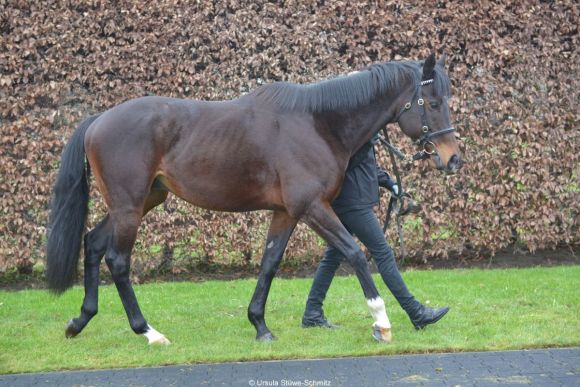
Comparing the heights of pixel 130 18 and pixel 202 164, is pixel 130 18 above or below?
above

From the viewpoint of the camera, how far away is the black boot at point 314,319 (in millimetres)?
5883

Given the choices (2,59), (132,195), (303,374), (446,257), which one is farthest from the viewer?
(446,257)

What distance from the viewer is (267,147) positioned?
5383mm

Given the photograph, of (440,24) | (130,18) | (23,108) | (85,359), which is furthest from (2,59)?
(440,24)

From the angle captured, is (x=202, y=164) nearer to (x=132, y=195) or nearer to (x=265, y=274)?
(x=132, y=195)

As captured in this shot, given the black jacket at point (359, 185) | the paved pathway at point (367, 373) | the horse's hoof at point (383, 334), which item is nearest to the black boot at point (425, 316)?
the horse's hoof at point (383, 334)

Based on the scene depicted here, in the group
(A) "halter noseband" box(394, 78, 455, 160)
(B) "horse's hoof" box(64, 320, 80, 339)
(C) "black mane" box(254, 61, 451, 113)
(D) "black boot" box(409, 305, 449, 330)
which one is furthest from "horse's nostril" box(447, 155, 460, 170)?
(B) "horse's hoof" box(64, 320, 80, 339)

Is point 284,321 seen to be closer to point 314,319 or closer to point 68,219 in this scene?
point 314,319

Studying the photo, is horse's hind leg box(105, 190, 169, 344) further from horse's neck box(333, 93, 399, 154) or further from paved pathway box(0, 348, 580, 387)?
horse's neck box(333, 93, 399, 154)

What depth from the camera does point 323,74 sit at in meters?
7.95

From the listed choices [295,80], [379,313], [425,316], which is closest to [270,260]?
[379,313]

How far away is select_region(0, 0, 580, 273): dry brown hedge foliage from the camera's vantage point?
771 cm

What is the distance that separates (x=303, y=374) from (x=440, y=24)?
476cm

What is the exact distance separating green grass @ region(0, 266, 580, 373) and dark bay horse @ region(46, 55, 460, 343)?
0.29m
